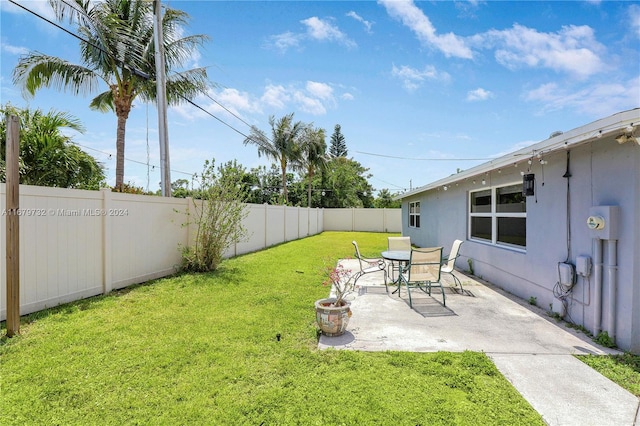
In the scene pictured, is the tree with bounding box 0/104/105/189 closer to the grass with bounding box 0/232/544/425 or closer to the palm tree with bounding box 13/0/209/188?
the palm tree with bounding box 13/0/209/188

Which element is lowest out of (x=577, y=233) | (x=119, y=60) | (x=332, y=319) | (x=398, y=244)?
(x=332, y=319)

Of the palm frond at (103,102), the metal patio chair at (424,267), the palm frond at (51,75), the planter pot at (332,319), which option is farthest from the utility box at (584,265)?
the palm frond at (103,102)

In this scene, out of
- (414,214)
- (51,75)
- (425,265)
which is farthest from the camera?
(414,214)

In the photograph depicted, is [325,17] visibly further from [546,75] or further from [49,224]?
[49,224]

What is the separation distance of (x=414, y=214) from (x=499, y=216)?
8.44 meters

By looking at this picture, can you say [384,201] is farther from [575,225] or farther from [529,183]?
[575,225]

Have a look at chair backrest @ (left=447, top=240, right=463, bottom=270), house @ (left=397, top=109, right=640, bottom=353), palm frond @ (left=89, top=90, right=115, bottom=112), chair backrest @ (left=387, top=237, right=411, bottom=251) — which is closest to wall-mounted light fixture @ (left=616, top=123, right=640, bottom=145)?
house @ (left=397, top=109, right=640, bottom=353)

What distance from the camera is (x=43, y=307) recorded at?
4.19 meters

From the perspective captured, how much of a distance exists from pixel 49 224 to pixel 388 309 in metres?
5.20

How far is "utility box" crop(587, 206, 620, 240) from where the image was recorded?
3.39m

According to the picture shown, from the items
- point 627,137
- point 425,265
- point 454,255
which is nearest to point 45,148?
point 425,265

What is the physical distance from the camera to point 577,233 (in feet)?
13.3

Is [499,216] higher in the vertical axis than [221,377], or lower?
higher

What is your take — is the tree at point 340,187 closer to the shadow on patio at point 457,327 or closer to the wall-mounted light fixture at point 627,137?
the shadow on patio at point 457,327
